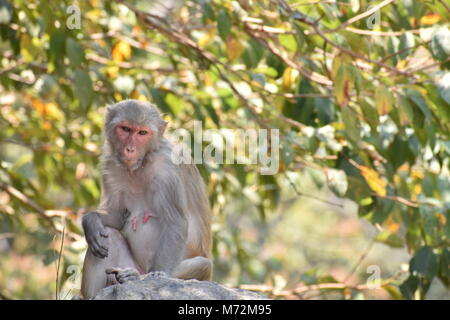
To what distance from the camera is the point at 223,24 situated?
6883 millimetres

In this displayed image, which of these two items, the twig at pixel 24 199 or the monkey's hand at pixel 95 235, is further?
the twig at pixel 24 199

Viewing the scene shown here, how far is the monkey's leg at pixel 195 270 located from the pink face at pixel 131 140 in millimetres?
849

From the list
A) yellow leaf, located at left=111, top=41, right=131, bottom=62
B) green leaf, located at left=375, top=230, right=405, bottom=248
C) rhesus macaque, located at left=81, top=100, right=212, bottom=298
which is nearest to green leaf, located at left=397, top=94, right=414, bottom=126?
green leaf, located at left=375, top=230, right=405, bottom=248

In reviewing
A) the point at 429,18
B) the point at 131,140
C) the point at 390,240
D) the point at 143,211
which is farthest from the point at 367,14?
the point at 390,240

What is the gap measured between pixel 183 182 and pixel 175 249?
61 centimetres

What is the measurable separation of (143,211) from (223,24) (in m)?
1.62

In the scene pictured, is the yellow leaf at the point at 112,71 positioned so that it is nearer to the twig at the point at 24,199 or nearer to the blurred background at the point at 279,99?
the blurred background at the point at 279,99

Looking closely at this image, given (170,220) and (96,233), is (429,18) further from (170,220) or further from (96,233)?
(96,233)

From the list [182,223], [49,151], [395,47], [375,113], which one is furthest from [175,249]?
[49,151]

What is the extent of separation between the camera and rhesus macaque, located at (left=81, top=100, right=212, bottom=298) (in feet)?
19.9

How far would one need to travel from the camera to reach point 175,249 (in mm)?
6148

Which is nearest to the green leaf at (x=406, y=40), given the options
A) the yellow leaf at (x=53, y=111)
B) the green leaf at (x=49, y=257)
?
the green leaf at (x=49, y=257)

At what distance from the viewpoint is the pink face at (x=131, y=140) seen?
246 inches
